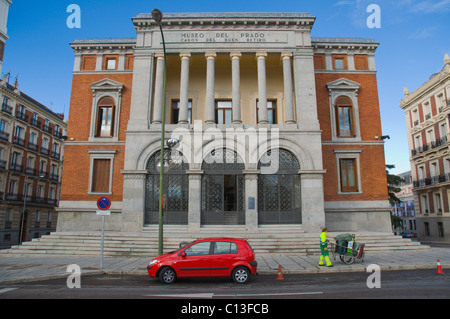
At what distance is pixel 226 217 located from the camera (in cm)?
1914

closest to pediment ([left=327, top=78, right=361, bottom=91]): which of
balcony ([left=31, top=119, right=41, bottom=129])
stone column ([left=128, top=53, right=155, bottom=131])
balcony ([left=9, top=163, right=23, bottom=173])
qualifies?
stone column ([left=128, top=53, right=155, bottom=131])

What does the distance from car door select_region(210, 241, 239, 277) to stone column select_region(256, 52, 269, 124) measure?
37.7 ft

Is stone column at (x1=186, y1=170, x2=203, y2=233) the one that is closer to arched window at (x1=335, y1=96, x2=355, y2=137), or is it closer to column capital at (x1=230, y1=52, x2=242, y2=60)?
column capital at (x1=230, y1=52, x2=242, y2=60)

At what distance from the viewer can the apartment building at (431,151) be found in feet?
110

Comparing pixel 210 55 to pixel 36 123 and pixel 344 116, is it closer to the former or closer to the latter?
pixel 344 116

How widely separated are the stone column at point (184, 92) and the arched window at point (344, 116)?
1088cm

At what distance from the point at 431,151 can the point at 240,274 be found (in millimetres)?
35451

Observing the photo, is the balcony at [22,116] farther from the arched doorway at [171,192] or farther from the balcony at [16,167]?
the arched doorway at [171,192]

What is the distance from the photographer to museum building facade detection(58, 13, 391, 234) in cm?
1916

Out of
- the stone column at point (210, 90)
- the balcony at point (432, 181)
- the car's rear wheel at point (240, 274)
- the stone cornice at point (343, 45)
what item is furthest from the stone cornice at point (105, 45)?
the balcony at point (432, 181)
